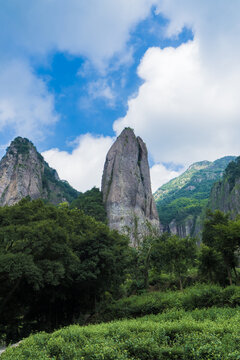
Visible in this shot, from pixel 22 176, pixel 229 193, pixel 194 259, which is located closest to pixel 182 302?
pixel 194 259

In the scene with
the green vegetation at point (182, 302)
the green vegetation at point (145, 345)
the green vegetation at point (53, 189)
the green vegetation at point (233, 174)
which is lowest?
the green vegetation at point (182, 302)

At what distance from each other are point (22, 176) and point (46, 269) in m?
58.5

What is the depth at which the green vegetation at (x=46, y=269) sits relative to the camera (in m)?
14.4

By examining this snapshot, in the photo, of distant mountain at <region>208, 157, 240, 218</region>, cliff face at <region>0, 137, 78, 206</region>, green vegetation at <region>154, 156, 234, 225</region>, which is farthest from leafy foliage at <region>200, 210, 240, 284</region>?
green vegetation at <region>154, 156, 234, 225</region>

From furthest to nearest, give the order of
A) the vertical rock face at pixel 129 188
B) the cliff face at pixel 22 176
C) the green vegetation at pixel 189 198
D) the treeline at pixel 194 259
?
the green vegetation at pixel 189 198 → the cliff face at pixel 22 176 → the vertical rock face at pixel 129 188 → the treeline at pixel 194 259

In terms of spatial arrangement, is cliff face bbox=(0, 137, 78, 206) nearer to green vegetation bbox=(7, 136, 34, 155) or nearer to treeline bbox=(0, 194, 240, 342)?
green vegetation bbox=(7, 136, 34, 155)

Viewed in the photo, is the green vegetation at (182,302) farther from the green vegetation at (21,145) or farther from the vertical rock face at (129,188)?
the green vegetation at (21,145)

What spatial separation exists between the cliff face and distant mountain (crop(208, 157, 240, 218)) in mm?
49707

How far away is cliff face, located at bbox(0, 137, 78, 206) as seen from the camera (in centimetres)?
6600

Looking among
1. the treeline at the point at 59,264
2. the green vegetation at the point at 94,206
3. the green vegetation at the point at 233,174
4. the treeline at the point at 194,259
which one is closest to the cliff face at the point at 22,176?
the green vegetation at the point at 94,206

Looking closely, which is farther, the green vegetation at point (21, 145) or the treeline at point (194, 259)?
the green vegetation at point (21, 145)

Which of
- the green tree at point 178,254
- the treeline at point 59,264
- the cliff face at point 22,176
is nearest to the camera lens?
the treeline at point 59,264

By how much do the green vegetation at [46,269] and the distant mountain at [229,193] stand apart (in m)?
51.0

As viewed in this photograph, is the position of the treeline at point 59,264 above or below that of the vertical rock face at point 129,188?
below
